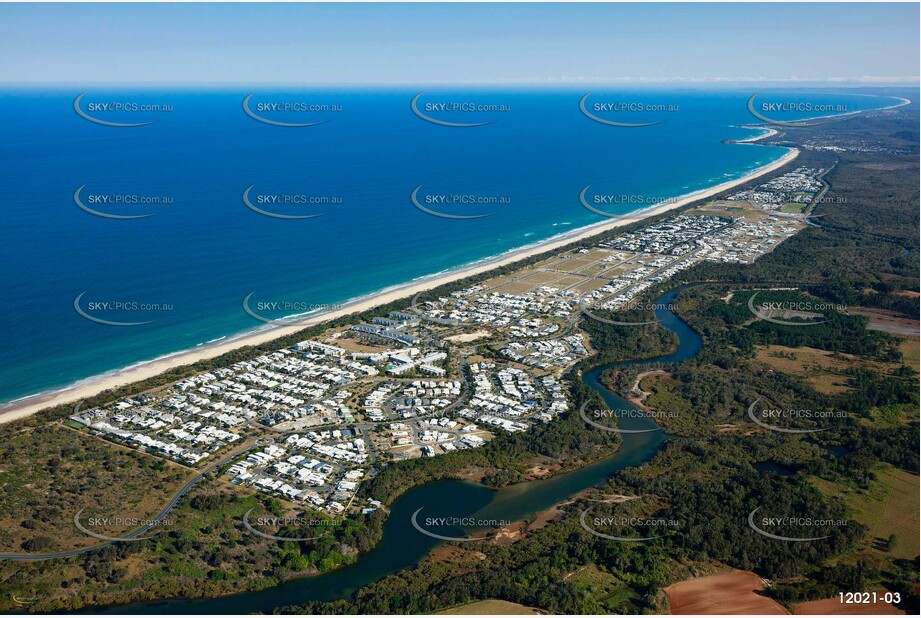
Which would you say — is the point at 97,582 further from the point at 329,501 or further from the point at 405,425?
the point at 405,425

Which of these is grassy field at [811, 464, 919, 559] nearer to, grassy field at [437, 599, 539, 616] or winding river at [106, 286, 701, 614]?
winding river at [106, 286, 701, 614]

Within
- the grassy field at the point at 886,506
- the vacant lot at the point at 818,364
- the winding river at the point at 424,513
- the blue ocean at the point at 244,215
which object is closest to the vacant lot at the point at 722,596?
the grassy field at the point at 886,506

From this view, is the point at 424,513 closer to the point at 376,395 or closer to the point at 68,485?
the point at 376,395

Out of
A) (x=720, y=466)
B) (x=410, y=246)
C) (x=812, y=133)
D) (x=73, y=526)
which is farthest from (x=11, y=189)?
(x=812, y=133)

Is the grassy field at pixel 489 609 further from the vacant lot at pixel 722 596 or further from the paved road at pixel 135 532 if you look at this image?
the paved road at pixel 135 532

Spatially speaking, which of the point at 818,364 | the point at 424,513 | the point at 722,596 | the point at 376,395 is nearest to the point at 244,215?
the point at 376,395
